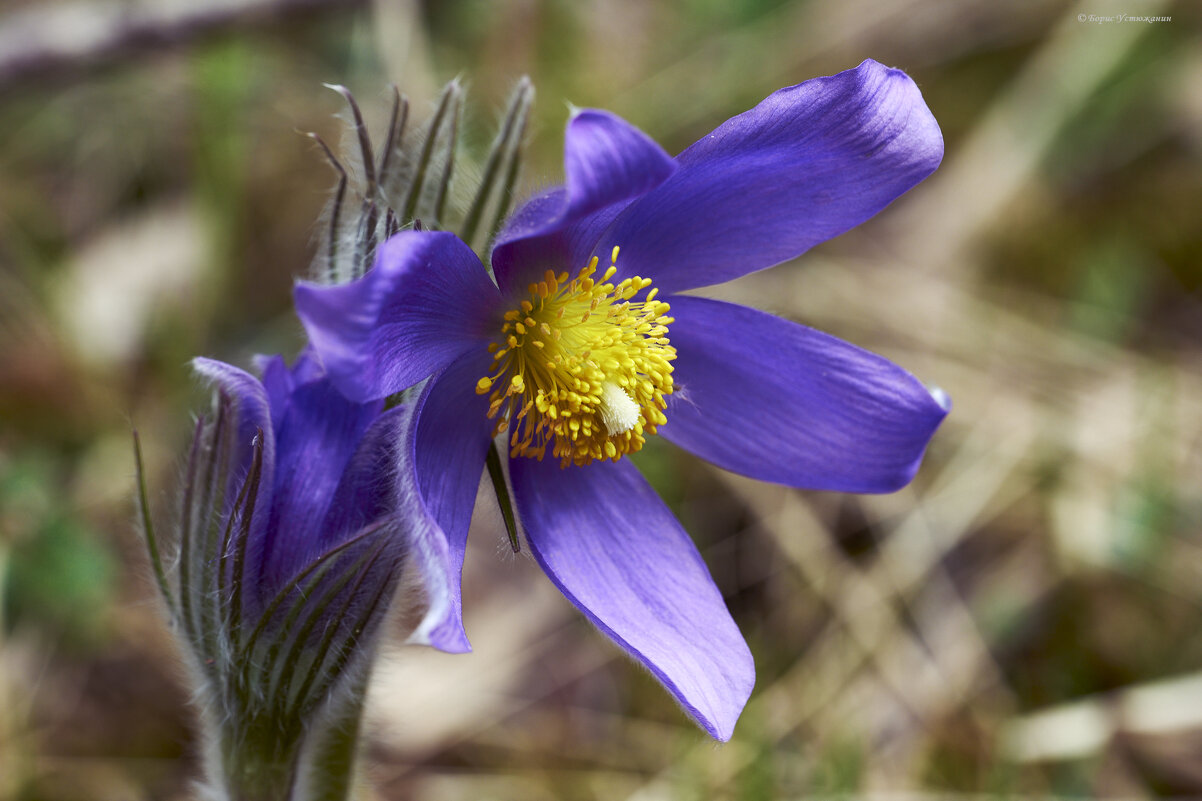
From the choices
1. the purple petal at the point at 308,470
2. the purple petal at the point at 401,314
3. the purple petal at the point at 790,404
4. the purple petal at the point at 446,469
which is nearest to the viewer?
the purple petal at the point at 401,314

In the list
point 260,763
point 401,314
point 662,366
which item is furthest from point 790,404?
point 260,763

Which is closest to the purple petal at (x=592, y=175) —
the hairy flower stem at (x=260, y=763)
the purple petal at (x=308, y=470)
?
the purple petal at (x=308, y=470)

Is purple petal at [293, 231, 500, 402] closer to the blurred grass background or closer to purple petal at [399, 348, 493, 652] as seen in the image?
purple petal at [399, 348, 493, 652]

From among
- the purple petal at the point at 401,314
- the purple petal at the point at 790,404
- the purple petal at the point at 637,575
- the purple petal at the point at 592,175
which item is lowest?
the purple petal at the point at 637,575

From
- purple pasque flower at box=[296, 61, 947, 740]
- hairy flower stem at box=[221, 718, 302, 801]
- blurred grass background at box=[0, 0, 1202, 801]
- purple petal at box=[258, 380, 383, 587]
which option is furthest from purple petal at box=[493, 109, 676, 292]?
hairy flower stem at box=[221, 718, 302, 801]

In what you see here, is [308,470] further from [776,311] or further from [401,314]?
[776,311]

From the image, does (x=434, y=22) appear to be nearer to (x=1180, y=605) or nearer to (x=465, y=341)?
(x=465, y=341)

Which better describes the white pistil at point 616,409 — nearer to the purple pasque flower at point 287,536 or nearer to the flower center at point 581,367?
the flower center at point 581,367
